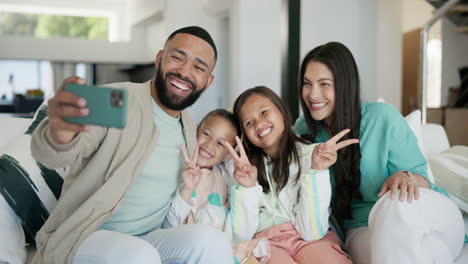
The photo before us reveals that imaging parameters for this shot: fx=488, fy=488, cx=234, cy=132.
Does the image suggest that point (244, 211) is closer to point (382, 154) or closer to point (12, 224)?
point (382, 154)

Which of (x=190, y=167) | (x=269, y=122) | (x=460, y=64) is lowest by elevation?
(x=190, y=167)

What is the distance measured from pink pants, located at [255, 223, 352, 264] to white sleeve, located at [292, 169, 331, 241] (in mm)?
27

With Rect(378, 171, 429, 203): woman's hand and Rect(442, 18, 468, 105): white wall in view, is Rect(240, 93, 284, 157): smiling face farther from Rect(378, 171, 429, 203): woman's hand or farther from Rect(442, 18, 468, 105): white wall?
Rect(442, 18, 468, 105): white wall

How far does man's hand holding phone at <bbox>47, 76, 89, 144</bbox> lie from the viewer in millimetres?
999

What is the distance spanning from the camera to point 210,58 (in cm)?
154

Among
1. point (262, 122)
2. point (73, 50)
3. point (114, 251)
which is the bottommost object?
→ point (114, 251)

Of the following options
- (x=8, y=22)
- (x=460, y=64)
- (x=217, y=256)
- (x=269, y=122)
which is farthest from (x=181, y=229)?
(x=8, y=22)

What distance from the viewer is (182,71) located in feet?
4.87

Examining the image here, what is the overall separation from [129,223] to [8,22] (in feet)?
19.5

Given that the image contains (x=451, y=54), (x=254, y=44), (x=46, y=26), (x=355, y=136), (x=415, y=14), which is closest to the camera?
(x=355, y=136)

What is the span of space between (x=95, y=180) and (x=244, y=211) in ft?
1.60

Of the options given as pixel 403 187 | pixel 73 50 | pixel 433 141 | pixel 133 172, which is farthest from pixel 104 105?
pixel 73 50

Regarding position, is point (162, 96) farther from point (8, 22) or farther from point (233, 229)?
point (8, 22)

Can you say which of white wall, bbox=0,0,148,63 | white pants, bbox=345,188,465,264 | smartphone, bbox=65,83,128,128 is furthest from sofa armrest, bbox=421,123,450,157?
white wall, bbox=0,0,148,63
